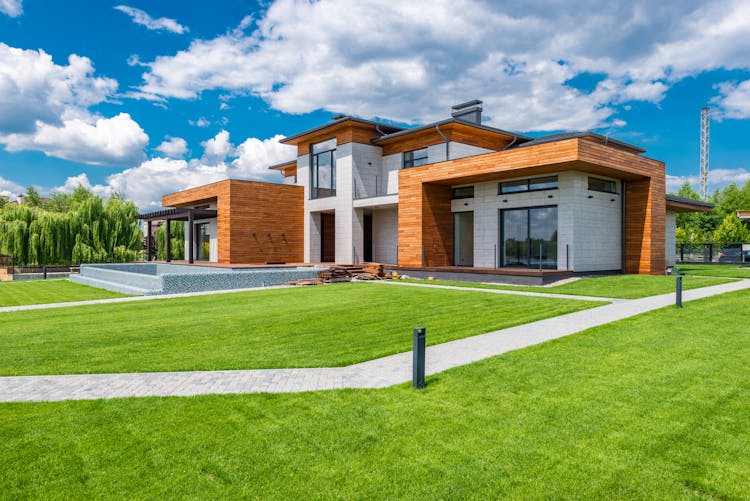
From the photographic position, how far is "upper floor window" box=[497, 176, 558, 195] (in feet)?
59.6

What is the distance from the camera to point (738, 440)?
3850 millimetres

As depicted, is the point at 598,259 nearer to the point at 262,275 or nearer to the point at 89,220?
the point at 262,275

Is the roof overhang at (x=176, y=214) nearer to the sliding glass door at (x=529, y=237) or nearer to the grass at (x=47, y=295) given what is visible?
the grass at (x=47, y=295)

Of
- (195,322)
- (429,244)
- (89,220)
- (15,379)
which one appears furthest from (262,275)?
(89,220)

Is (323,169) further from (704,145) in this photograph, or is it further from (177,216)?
(704,145)

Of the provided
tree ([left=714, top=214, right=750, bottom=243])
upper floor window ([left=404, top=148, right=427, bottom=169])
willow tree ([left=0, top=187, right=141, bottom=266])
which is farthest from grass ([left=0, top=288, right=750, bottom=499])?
tree ([left=714, top=214, right=750, bottom=243])

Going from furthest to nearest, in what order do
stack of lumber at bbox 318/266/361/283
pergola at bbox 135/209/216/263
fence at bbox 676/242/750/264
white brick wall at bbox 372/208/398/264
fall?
fence at bbox 676/242/750/264, pergola at bbox 135/209/216/263, white brick wall at bbox 372/208/398/264, stack of lumber at bbox 318/266/361/283

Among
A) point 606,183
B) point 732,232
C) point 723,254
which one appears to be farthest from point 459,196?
point 732,232

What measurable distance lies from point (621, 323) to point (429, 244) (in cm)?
1272

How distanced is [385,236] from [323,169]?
564 cm

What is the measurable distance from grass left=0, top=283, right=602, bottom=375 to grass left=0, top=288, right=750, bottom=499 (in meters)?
1.68

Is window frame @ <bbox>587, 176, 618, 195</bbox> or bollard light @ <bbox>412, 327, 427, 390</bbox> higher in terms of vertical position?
window frame @ <bbox>587, 176, 618, 195</bbox>

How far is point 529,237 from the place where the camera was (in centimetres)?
1908

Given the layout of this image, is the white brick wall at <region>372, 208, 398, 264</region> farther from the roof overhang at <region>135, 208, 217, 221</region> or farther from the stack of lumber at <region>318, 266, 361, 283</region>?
the roof overhang at <region>135, 208, 217, 221</region>
